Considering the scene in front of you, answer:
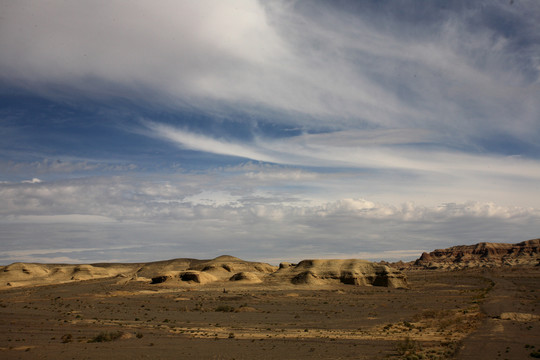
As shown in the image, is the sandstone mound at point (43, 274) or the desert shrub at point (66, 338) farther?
the sandstone mound at point (43, 274)

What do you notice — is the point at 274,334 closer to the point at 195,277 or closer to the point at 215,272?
the point at 195,277

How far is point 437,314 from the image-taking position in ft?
150

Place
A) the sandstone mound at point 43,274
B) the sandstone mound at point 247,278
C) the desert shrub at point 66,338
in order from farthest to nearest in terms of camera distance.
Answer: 1. the sandstone mound at point 43,274
2. the sandstone mound at point 247,278
3. the desert shrub at point 66,338

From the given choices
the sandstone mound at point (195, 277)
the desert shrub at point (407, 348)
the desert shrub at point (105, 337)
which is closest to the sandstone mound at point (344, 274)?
the sandstone mound at point (195, 277)

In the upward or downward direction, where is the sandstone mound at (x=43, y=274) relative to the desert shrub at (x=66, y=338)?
downward

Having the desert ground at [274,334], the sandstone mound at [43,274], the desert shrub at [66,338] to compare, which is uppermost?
the desert shrub at [66,338]

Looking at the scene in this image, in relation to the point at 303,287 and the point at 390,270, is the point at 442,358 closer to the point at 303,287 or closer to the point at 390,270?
the point at 303,287

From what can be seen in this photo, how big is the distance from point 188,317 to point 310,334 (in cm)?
1922

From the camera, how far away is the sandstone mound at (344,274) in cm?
10562

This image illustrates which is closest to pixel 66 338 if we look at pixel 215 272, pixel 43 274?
pixel 215 272

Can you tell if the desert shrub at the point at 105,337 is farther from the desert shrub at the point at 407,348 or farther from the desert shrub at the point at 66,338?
the desert shrub at the point at 407,348

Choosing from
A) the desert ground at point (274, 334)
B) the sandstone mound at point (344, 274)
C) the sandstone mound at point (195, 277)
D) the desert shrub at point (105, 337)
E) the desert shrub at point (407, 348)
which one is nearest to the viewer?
the desert shrub at point (407, 348)

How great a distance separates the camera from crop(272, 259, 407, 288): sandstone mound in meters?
106

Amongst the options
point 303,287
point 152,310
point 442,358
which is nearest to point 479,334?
point 442,358
